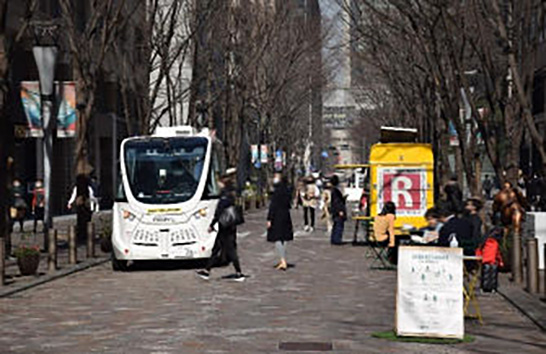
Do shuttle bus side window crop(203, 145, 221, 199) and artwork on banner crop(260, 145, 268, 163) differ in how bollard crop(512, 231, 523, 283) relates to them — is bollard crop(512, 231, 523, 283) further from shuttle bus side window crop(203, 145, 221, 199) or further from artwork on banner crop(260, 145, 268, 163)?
artwork on banner crop(260, 145, 268, 163)

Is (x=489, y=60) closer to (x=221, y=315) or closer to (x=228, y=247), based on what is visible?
(x=228, y=247)

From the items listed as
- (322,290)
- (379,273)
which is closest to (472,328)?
(322,290)

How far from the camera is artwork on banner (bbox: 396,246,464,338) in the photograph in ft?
41.8

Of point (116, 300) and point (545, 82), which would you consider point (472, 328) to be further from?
point (545, 82)

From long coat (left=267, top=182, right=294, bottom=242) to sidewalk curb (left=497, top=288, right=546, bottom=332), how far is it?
562 cm

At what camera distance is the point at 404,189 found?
30.5 meters

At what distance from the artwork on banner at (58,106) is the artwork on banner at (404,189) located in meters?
8.59

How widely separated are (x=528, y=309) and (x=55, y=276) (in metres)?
9.57

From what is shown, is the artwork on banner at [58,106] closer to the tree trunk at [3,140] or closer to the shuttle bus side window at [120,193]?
the tree trunk at [3,140]

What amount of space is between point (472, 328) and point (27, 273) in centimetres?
1034

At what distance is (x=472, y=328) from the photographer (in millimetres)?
13945

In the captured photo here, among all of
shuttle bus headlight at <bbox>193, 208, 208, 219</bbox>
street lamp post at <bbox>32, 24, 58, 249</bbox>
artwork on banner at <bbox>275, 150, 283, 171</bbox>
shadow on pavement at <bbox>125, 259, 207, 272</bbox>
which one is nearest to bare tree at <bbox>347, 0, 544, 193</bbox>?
shuttle bus headlight at <bbox>193, 208, 208, 219</bbox>

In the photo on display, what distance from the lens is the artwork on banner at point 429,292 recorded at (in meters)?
12.7

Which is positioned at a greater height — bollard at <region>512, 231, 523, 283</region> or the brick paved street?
bollard at <region>512, 231, 523, 283</region>
